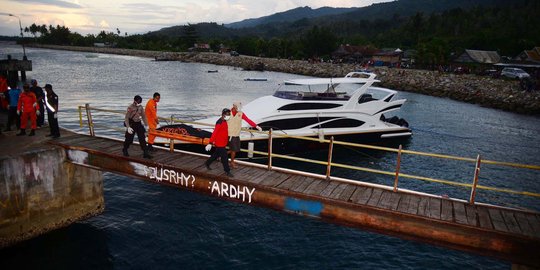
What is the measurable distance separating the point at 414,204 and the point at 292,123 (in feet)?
37.5

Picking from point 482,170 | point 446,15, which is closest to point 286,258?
point 482,170

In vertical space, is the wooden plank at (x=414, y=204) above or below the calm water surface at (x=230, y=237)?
above

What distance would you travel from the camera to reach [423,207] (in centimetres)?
774

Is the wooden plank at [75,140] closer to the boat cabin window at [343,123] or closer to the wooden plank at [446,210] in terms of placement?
the wooden plank at [446,210]

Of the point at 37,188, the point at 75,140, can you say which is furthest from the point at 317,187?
the point at 75,140

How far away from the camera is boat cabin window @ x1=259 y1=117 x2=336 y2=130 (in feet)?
59.8

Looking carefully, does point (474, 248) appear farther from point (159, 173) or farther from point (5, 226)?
point (5, 226)

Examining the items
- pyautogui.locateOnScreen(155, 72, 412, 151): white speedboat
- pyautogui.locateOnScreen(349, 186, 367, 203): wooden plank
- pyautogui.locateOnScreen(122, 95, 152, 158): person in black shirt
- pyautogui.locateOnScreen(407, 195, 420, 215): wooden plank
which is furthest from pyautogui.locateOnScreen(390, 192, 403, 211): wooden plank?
pyautogui.locateOnScreen(155, 72, 412, 151): white speedboat

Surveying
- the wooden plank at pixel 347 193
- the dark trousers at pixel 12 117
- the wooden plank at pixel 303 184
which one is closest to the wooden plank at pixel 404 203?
the wooden plank at pixel 347 193

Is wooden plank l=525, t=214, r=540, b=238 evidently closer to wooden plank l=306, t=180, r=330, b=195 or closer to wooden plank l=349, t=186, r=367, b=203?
wooden plank l=349, t=186, r=367, b=203

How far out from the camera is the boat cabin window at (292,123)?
59.8 ft

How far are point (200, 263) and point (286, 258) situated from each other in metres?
2.66

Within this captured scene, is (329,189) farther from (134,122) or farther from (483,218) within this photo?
(134,122)

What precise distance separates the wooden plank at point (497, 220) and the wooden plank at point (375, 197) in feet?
7.57
